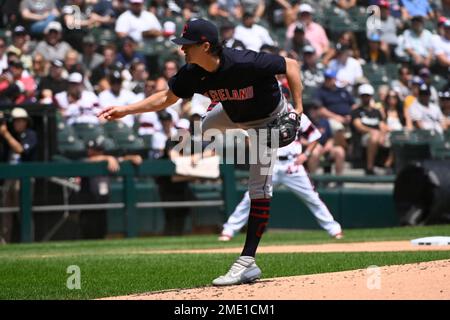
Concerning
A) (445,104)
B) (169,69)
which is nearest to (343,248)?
(169,69)

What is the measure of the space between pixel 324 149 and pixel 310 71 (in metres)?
2.00

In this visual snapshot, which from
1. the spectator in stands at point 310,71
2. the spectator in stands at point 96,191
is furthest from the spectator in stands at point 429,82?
the spectator in stands at point 96,191

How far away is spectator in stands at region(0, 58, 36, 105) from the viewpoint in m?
15.5

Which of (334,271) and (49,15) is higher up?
(49,15)

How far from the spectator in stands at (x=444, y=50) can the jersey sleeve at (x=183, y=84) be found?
507 inches

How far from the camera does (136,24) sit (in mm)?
17859

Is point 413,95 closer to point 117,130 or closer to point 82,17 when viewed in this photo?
point 117,130

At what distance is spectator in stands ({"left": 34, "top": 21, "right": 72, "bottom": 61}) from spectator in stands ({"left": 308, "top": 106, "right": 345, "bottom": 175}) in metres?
4.28

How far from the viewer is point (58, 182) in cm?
1515

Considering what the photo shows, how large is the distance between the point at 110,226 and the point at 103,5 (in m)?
4.58

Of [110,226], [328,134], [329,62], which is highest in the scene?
[329,62]
